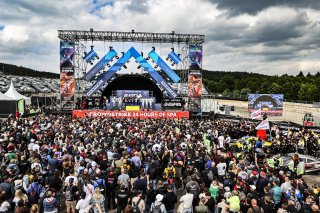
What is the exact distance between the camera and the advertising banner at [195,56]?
3091 cm

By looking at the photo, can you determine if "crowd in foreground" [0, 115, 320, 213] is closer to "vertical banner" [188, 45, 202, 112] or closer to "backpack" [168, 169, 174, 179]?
"backpack" [168, 169, 174, 179]

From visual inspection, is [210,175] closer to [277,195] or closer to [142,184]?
[277,195]

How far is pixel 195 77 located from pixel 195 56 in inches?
94.5

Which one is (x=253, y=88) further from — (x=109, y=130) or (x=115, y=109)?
(x=109, y=130)

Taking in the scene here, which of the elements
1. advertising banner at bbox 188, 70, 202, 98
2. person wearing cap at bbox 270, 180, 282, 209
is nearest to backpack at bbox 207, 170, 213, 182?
person wearing cap at bbox 270, 180, 282, 209

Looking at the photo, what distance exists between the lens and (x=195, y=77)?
102ft

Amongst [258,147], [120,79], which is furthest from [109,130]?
[120,79]

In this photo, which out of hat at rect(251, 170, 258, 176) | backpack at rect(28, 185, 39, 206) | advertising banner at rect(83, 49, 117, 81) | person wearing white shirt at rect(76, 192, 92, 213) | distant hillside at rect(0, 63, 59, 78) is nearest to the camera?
person wearing white shirt at rect(76, 192, 92, 213)

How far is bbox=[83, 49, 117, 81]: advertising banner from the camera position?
102 feet

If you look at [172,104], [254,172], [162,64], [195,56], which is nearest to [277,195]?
[254,172]

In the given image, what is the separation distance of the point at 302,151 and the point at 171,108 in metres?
20.5

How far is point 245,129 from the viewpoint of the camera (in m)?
19.8

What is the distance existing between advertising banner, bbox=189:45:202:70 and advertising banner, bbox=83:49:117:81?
29.4ft

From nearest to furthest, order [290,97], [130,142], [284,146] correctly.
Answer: [130,142] < [284,146] < [290,97]
